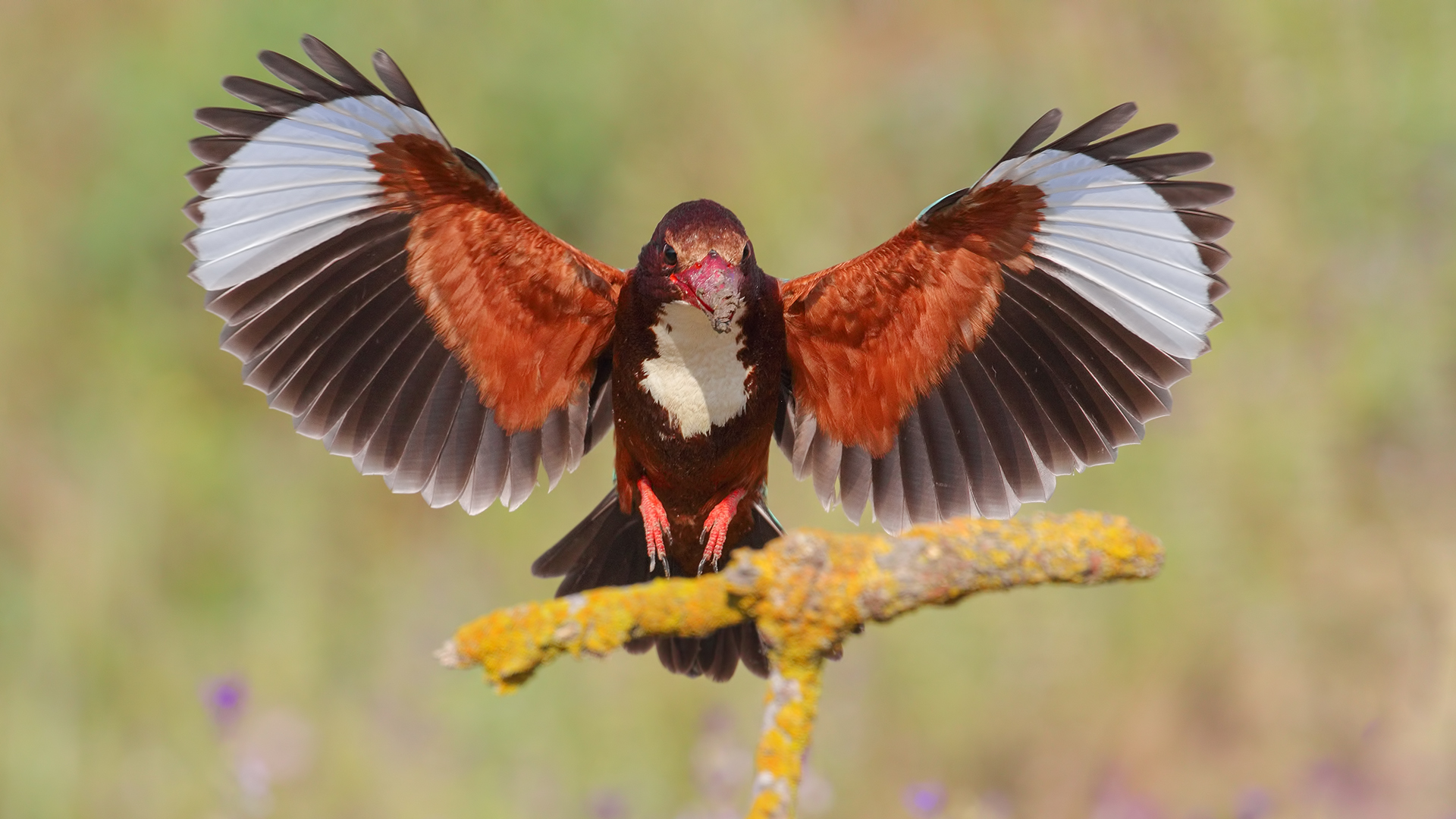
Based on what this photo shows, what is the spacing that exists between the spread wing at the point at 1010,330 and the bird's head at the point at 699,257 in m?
0.40

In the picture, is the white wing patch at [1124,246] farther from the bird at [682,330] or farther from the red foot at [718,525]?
the red foot at [718,525]

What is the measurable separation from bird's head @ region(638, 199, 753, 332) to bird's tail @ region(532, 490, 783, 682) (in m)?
0.84

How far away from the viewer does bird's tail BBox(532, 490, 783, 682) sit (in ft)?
12.4

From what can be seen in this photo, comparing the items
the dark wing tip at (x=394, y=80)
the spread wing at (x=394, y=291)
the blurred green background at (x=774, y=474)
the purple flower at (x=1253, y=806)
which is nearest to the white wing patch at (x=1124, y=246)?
the purple flower at (x=1253, y=806)

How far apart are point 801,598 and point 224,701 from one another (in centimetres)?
212

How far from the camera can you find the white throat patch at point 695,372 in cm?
338

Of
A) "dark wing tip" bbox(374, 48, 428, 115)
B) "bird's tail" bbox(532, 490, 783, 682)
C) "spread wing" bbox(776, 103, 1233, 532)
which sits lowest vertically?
"bird's tail" bbox(532, 490, 783, 682)

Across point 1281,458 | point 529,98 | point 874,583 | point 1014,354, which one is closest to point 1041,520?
point 874,583

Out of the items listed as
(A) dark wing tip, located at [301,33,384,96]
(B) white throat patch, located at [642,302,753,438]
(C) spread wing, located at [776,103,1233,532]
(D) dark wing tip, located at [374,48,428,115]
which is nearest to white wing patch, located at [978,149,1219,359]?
(C) spread wing, located at [776,103,1233,532]

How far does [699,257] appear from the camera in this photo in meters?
3.14

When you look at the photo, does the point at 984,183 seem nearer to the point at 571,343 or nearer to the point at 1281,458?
the point at 571,343

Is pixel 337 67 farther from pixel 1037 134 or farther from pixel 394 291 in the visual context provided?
pixel 1037 134

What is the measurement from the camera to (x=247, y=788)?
302 cm

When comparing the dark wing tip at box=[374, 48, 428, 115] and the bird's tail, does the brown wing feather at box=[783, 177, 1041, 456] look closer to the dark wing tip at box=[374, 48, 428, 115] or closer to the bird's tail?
the bird's tail
